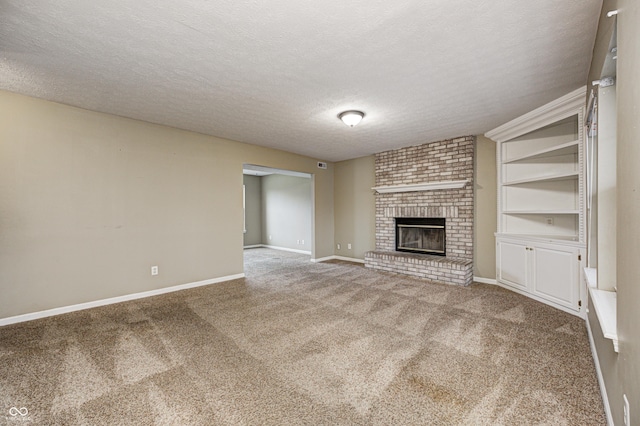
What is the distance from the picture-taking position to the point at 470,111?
11.8 ft

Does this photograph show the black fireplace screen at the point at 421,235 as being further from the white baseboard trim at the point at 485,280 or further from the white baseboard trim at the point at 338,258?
the white baseboard trim at the point at 338,258

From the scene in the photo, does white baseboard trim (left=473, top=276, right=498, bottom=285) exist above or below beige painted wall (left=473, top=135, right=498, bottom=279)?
below

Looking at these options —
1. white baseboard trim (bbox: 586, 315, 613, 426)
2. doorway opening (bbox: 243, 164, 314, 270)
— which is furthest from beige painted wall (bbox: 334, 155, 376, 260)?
white baseboard trim (bbox: 586, 315, 613, 426)

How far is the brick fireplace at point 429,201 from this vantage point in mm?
4758

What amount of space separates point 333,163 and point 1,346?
243 inches

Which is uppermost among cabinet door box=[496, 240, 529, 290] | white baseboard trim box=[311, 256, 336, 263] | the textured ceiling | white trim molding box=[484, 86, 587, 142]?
the textured ceiling

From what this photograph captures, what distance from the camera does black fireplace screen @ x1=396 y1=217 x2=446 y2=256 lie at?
17.7 feet

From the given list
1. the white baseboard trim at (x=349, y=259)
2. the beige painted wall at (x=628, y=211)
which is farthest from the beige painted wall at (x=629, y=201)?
the white baseboard trim at (x=349, y=259)

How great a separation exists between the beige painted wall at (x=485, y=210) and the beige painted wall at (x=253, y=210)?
6.76m

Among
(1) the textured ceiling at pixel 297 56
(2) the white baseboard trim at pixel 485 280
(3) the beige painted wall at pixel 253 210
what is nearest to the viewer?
(1) the textured ceiling at pixel 297 56

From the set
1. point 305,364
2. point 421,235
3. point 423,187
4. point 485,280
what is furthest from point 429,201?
point 305,364

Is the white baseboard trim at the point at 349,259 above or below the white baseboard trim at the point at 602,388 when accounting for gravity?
below

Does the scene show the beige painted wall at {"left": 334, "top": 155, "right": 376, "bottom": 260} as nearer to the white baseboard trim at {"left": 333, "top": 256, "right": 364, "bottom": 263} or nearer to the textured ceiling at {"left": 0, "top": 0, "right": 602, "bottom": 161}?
the white baseboard trim at {"left": 333, "top": 256, "right": 364, "bottom": 263}

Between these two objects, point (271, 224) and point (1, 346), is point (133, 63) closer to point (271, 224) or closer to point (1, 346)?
point (1, 346)
